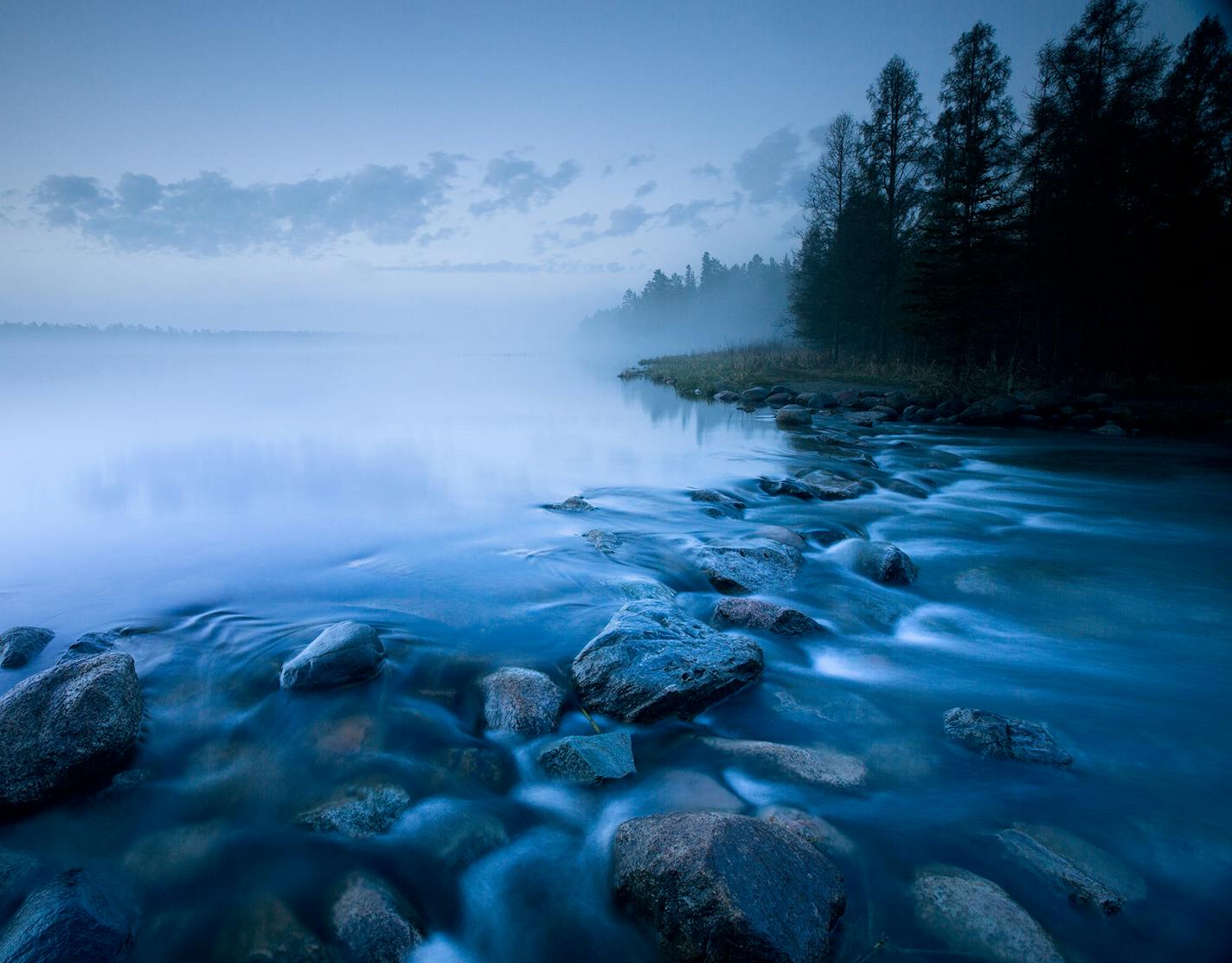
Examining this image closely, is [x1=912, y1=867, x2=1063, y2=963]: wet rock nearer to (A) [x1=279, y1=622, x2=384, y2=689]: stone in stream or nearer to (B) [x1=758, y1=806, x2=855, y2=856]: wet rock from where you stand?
(B) [x1=758, y1=806, x2=855, y2=856]: wet rock

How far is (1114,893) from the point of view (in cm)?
305

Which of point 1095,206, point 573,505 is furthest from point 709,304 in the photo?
point 573,505

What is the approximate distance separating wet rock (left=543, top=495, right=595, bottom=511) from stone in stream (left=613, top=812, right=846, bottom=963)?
796cm

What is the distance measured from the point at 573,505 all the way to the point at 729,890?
8.71 m

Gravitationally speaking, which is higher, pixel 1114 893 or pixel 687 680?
pixel 687 680

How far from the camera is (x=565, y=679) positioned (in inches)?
203

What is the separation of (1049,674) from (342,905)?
5.90 m

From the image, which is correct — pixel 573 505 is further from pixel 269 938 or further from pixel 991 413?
pixel 991 413

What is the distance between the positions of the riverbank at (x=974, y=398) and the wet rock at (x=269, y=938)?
844 inches

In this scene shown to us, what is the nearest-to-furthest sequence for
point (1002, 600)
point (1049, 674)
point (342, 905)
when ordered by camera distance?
point (342, 905) → point (1049, 674) → point (1002, 600)

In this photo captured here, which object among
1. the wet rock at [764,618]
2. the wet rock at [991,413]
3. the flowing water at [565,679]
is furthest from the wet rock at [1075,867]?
the wet rock at [991,413]

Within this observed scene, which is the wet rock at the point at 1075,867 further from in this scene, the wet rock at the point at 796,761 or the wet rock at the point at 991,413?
the wet rock at the point at 991,413

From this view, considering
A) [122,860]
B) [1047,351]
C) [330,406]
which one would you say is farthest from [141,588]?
[1047,351]

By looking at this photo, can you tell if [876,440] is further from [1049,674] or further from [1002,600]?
[1049,674]
